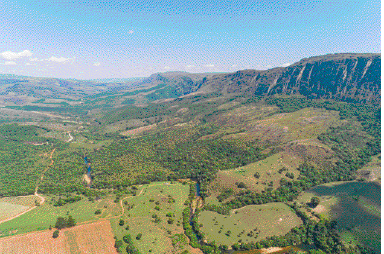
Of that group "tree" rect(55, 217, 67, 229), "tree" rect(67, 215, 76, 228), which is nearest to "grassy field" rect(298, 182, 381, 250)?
"tree" rect(67, 215, 76, 228)

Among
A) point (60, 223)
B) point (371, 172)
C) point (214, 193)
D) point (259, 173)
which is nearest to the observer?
point (60, 223)

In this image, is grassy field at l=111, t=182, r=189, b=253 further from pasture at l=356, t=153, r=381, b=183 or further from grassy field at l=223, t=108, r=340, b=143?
pasture at l=356, t=153, r=381, b=183

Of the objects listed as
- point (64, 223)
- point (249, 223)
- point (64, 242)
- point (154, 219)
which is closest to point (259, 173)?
point (249, 223)

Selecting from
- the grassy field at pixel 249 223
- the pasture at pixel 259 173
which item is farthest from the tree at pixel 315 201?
the pasture at pixel 259 173

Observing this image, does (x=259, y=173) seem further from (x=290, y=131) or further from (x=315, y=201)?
(x=290, y=131)

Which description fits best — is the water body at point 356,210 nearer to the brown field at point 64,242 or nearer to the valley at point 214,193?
the valley at point 214,193

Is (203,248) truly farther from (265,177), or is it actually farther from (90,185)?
(90,185)
